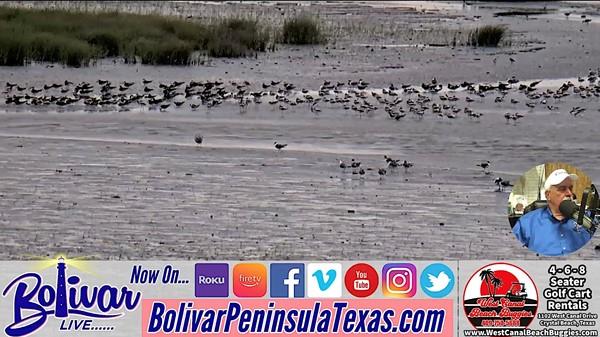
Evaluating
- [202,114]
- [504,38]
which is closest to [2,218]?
[202,114]

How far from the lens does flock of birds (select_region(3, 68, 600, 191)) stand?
16766 mm

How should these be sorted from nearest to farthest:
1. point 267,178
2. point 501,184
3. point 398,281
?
point 398,281 → point 501,184 → point 267,178

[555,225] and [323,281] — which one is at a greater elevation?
[555,225]

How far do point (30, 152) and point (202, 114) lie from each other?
408 cm

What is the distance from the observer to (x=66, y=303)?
5758mm

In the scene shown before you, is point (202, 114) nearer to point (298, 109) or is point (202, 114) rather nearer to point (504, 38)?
point (298, 109)

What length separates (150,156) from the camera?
1234cm

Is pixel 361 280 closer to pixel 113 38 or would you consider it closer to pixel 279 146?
pixel 279 146

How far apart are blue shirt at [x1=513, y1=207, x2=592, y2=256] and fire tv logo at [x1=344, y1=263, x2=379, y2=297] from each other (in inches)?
39.7

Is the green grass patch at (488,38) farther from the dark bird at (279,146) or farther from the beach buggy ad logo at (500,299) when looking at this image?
the beach buggy ad logo at (500,299)

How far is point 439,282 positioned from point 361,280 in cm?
42

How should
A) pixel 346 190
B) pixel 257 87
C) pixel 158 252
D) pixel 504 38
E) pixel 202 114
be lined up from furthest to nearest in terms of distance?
1. pixel 504 38
2. pixel 257 87
3. pixel 202 114
4. pixel 346 190
5. pixel 158 252

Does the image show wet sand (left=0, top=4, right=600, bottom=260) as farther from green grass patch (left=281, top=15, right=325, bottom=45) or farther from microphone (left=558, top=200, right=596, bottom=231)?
green grass patch (left=281, top=15, right=325, bottom=45)

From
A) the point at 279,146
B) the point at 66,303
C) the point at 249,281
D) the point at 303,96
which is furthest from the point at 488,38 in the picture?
the point at 66,303
